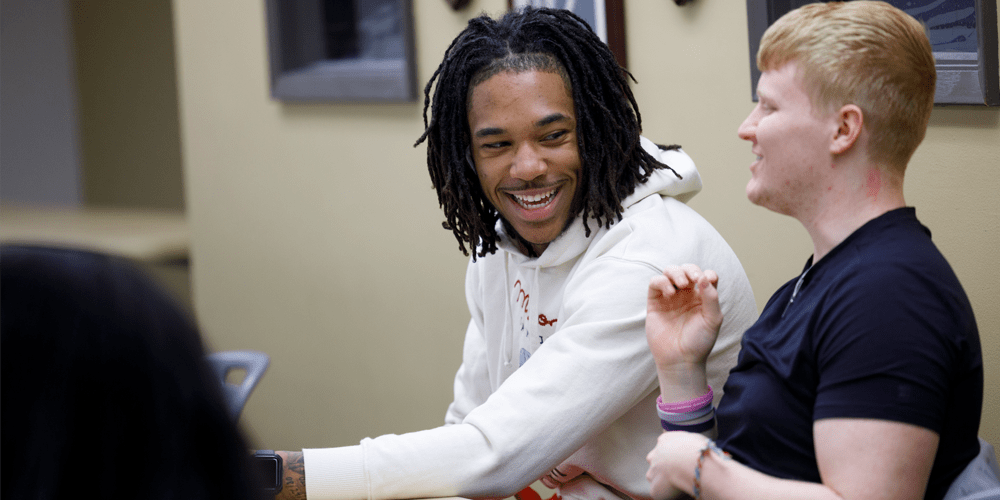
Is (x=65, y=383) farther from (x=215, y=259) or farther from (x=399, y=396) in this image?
(x=215, y=259)

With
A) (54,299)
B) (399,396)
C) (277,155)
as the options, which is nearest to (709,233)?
(54,299)

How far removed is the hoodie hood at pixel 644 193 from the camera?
156 cm

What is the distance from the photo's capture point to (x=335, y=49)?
3.36m

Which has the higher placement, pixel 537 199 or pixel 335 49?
pixel 335 49

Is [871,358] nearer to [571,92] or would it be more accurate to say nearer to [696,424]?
[696,424]

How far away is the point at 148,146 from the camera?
550 centimetres

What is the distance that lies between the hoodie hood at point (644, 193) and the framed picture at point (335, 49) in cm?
149

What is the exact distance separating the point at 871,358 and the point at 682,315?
1.20 ft

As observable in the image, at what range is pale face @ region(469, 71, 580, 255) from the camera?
1.52m

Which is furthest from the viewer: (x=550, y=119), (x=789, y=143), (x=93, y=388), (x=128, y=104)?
(x=128, y=104)

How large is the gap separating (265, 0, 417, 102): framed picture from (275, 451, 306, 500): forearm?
176 centimetres

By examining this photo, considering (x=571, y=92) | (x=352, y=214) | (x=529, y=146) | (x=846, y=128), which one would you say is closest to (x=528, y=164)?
A: (x=529, y=146)

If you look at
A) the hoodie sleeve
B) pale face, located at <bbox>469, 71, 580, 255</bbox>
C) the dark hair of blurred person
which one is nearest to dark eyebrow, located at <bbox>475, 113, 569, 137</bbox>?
pale face, located at <bbox>469, 71, 580, 255</bbox>

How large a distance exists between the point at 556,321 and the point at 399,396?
5.58 ft
